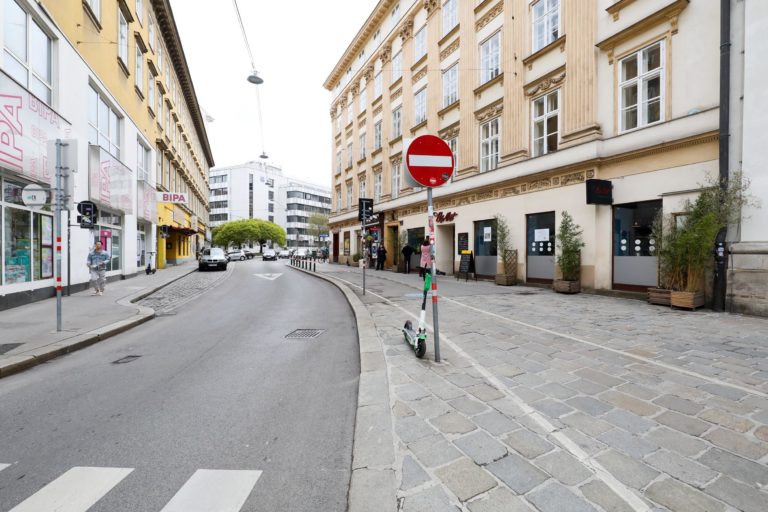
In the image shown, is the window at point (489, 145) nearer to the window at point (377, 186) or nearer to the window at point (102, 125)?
the window at point (377, 186)

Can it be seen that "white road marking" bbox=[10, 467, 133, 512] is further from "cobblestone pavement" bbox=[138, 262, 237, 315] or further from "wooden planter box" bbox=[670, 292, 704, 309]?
"wooden planter box" bbox=[670, 292, 704, 309]

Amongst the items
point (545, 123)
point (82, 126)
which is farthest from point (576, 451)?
point (82, 126)

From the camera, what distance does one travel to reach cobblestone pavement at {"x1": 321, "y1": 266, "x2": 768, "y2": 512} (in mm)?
2178

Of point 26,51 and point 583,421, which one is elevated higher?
point 26,51

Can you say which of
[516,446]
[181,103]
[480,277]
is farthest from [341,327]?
[181,103]

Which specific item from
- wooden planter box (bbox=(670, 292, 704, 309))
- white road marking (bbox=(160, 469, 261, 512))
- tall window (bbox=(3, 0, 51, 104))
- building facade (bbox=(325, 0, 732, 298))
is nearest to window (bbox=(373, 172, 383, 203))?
building facade (bbox=(325, 0, 732, 298))

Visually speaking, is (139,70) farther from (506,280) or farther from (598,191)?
(598,191)

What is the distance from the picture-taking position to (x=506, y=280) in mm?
13984

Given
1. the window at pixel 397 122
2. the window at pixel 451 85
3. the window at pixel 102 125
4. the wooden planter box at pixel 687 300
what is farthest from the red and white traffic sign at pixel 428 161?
the window at pixel 397 122

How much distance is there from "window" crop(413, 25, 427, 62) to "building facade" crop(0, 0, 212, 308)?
13725 millimetres

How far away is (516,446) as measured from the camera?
8.72 ft

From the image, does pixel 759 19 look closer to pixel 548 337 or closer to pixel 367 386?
pixel 548 337

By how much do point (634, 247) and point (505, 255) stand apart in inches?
176

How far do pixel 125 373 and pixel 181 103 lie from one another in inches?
1313
